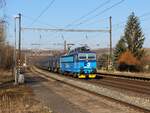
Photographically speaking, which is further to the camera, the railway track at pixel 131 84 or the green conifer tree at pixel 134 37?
the green conifer tree at pixel 134 37

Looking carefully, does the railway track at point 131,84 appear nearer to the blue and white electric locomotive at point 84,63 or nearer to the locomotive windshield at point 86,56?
the blue and white electric locomotive at point 84,63

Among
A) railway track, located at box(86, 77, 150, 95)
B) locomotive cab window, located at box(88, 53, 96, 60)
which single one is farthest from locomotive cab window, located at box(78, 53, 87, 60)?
railway track, located at box(86, 77, 150, 95)

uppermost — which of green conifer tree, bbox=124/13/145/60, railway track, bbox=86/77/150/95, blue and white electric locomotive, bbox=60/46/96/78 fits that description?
green conifer tree, bbox=124/13/145/60

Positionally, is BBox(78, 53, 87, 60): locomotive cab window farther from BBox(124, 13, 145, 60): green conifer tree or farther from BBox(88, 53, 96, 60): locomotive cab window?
BBox(124, 13, 145, 60): green conifer tree

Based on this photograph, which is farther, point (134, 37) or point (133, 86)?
point (134, 37)

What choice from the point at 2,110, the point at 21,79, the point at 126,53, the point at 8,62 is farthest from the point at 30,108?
the point at 126,53

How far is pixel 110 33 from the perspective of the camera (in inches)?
2726

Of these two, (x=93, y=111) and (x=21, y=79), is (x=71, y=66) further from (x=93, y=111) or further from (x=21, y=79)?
(x=93, y=111)

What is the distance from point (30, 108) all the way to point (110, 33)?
5184 cm

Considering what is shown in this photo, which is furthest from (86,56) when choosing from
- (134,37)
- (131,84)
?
(134,37)

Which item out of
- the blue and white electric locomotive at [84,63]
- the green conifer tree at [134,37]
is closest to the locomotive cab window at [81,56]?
the blue and white electric locomotive at [84,63]

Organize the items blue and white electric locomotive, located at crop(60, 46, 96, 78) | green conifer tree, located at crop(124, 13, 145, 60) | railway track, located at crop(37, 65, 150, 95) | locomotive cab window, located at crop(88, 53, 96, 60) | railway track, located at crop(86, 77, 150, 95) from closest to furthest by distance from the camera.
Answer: railway track, located at crop(86, 77, 150, 95) < railway track, located at crop(37, 65, 150, 95) < blue and white electric locomotive, located at crop(60, 46, 96, 78) < locomotive cab window, located at crop(88, 53, 96, 60) < green conifer tree, located at crop(124, 13, 145, 60)

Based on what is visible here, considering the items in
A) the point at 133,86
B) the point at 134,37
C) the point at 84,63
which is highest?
the point at 134,37

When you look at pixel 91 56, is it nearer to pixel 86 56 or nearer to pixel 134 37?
pixel 86 56
